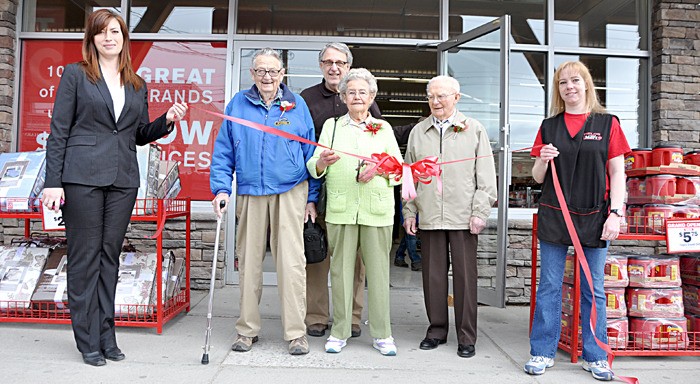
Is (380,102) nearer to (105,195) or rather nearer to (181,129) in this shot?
(181,129)

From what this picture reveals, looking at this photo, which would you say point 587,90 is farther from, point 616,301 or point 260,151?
point 260,151

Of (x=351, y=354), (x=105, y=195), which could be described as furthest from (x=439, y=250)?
(x=105, y=195)

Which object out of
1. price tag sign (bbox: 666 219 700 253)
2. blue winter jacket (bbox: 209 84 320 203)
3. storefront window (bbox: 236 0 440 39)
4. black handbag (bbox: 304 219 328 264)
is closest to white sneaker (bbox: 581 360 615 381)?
price tag sign (bbox: 666 219 700 253)

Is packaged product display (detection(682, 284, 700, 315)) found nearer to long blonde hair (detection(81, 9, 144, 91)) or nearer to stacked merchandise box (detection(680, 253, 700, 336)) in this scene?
stacked merchandise box (detection(680, 253, 700, 336))

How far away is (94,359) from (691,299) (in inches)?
145

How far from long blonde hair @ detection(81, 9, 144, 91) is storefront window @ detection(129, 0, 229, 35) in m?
2.51

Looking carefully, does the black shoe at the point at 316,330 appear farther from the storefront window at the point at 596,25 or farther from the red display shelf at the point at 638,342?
the storefront window at the point at 596,25

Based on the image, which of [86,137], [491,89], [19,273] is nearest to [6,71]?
[19,273]

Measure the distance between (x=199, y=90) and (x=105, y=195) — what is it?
8.46 feet

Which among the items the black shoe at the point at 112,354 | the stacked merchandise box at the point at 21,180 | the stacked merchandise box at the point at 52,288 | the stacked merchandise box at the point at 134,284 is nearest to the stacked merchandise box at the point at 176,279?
the stacked merchandise box at the point at 134,284

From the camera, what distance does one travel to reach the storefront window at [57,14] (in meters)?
5.52

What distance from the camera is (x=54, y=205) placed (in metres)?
2.96

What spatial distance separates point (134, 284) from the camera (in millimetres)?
3857

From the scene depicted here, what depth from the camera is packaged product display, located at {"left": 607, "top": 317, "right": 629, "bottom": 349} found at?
3.36m
